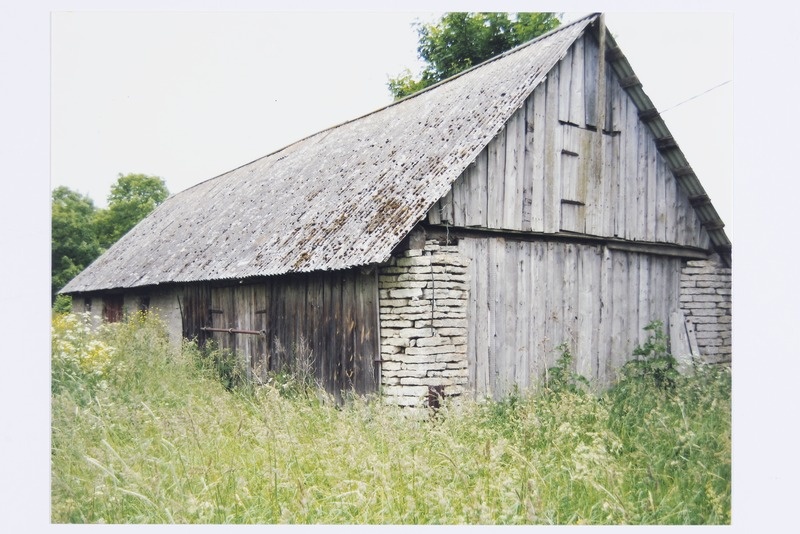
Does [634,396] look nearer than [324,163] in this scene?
Yes

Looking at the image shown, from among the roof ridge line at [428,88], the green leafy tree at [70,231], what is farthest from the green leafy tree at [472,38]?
the green leafy tree at [70,231]

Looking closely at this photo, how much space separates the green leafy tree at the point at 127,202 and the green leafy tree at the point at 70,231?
1.19 ft

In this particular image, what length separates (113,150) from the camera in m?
6.73

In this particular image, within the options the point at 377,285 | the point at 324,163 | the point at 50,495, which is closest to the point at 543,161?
the point at 377,285

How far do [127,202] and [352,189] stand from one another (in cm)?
544

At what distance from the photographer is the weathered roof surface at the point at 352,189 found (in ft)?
23.4

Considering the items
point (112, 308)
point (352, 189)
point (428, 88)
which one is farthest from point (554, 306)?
point (112, 308)

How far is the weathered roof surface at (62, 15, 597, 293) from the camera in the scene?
7.14 m

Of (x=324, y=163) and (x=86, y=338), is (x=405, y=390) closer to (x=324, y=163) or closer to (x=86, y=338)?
(x=86, y=338)

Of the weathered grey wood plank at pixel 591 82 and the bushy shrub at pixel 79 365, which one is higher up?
the weathered grey wood plank at pixel 591 82

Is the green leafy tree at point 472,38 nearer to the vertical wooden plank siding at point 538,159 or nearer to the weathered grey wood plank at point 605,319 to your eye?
the vertical wooden plank siding at point 538,159

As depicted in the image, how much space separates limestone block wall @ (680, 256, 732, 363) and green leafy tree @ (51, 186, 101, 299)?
289 inches
